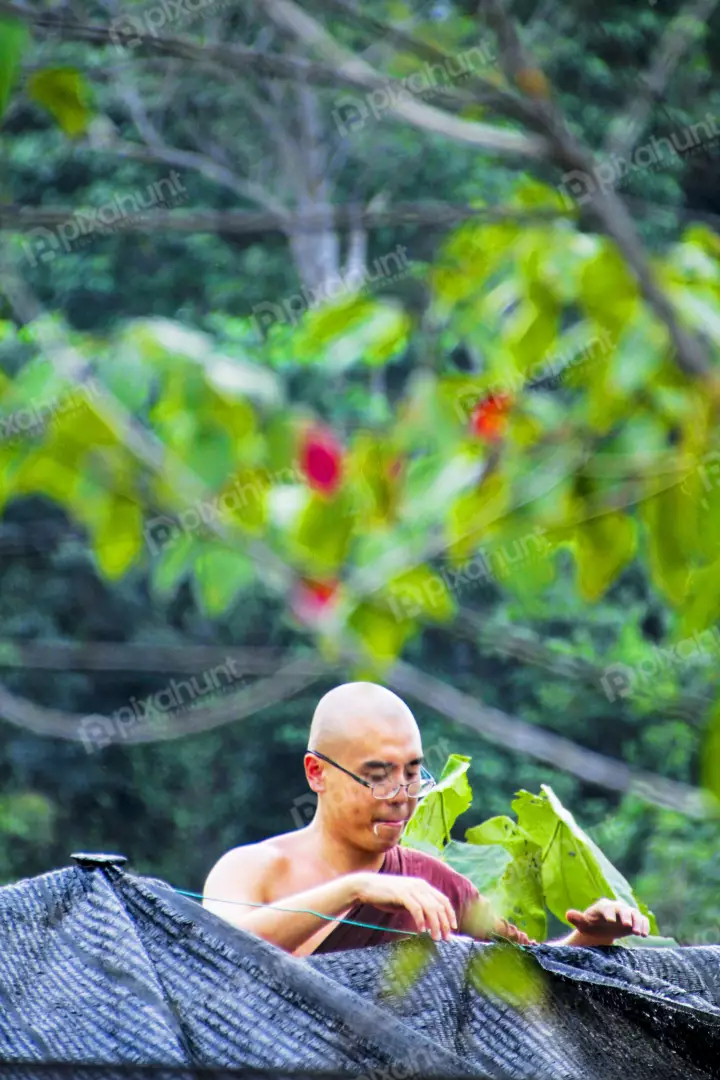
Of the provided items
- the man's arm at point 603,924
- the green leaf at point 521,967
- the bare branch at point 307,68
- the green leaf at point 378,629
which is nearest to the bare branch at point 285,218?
the bare branch at point 307,68

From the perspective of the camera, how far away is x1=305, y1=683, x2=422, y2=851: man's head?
829mm

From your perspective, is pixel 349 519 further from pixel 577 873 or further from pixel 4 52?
pixel 577 873

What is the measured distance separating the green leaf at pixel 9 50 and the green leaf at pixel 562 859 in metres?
0.68

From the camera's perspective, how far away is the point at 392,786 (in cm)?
84

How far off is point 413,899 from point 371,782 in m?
0.18

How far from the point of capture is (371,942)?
0.76 meters

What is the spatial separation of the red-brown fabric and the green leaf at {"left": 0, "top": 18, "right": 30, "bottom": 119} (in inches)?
20.2

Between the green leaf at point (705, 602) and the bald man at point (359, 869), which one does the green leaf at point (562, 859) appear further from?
the green leaf at point (705, 602)

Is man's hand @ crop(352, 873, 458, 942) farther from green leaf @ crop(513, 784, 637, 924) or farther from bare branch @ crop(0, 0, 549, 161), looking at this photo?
bare branch @ crop(0, 0, 549, 161)

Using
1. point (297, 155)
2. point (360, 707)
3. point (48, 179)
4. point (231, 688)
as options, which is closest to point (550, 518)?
point (360, 707)

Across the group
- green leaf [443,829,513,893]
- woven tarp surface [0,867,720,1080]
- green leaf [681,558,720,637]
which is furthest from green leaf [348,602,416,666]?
green leaf [443,829,513,893]

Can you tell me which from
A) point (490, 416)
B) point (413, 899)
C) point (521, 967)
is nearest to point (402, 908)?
point (413, 899)

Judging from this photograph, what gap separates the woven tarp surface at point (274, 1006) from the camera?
2.13 ft

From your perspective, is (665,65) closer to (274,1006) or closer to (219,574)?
(219,574)
